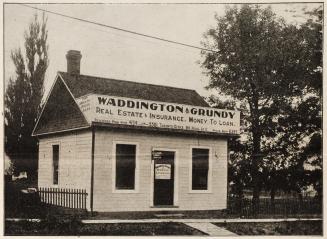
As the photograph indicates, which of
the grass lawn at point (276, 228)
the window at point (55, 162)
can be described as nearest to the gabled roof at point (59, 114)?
the window at point (55, 162)

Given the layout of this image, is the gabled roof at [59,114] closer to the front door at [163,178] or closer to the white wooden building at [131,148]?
the white wooden building at [131,148]

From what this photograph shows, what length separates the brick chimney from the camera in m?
19.3

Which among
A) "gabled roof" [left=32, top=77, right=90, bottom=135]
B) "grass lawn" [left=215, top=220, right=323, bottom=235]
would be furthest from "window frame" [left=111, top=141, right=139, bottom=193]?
"grass lawn" [left=215, top=220, right=323, bottom=235]

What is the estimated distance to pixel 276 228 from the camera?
45.5 feet

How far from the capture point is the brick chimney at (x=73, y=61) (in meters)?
19.3

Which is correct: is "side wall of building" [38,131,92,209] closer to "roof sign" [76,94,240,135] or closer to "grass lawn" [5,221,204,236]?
"roof sign" [76,94,240,135]

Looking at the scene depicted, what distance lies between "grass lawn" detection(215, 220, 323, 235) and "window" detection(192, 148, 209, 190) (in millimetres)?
3027

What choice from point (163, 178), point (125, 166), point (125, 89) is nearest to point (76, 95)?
point (125, 89)

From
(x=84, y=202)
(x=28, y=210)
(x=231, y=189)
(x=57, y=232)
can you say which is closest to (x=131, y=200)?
(x=84, y=202)

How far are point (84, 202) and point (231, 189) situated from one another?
975cm

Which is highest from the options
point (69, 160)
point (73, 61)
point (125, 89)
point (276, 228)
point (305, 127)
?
point (73, 61)

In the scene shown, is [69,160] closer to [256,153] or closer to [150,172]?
[150,172]

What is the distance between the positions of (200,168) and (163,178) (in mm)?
1399

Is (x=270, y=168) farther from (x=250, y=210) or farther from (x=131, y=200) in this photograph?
(x=131, y=200)
